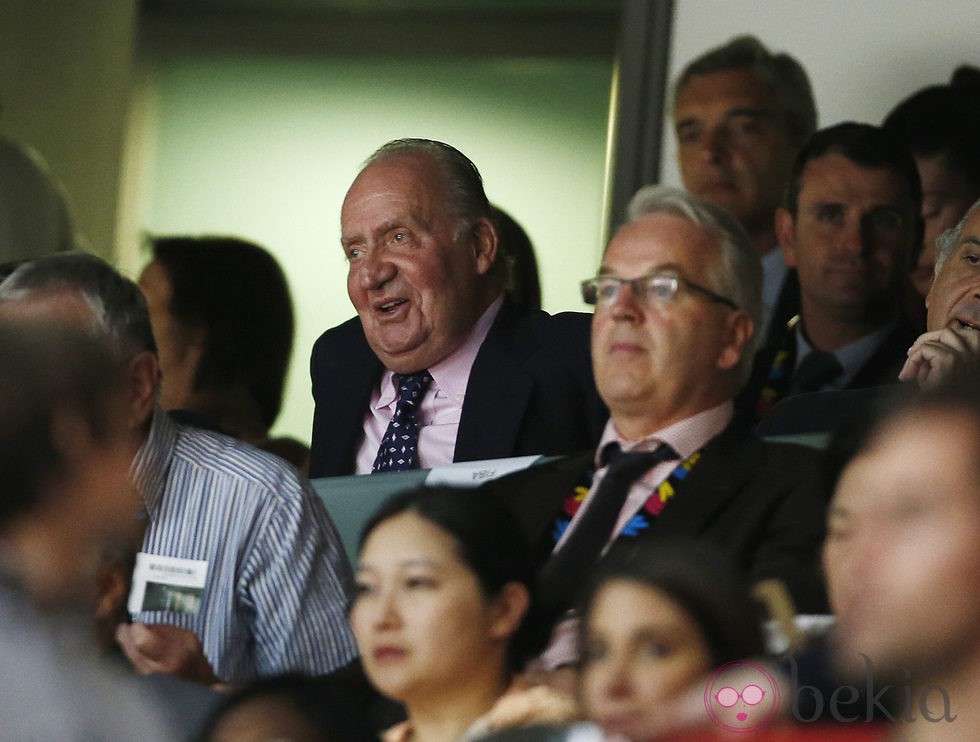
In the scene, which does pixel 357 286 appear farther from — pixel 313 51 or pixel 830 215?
pixel 313 51

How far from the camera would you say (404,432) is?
2.91 m

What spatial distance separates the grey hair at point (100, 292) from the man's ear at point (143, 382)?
17mm

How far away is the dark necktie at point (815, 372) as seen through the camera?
3.09 metres

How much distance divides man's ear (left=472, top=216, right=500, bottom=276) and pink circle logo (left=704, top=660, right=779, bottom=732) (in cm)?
172

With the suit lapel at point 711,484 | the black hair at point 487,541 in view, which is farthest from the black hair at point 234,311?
the black hair at point 487,541

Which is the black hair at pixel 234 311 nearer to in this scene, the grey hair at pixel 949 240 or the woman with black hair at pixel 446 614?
the grey hair at pixel 949 240

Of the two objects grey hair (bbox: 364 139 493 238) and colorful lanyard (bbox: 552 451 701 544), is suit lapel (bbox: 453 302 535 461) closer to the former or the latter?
grey hair (bbox: 364 139 493 238)

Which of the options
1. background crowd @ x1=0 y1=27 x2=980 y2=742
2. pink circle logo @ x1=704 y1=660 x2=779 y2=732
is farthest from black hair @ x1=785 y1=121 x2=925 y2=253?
pink circle logo @ x1=704 y1=660 x2=779 y2=732

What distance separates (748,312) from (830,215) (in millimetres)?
1024

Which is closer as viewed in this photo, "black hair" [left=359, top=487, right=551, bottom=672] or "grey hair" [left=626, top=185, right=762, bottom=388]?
"black hair" [left=359, top=487, right=551, bottom=672]

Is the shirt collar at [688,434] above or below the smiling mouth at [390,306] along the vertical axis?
below

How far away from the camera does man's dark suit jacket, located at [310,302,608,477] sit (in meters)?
2.80

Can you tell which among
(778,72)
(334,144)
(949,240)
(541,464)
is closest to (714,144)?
(778,72)

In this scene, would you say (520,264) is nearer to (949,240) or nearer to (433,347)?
(433,347)
